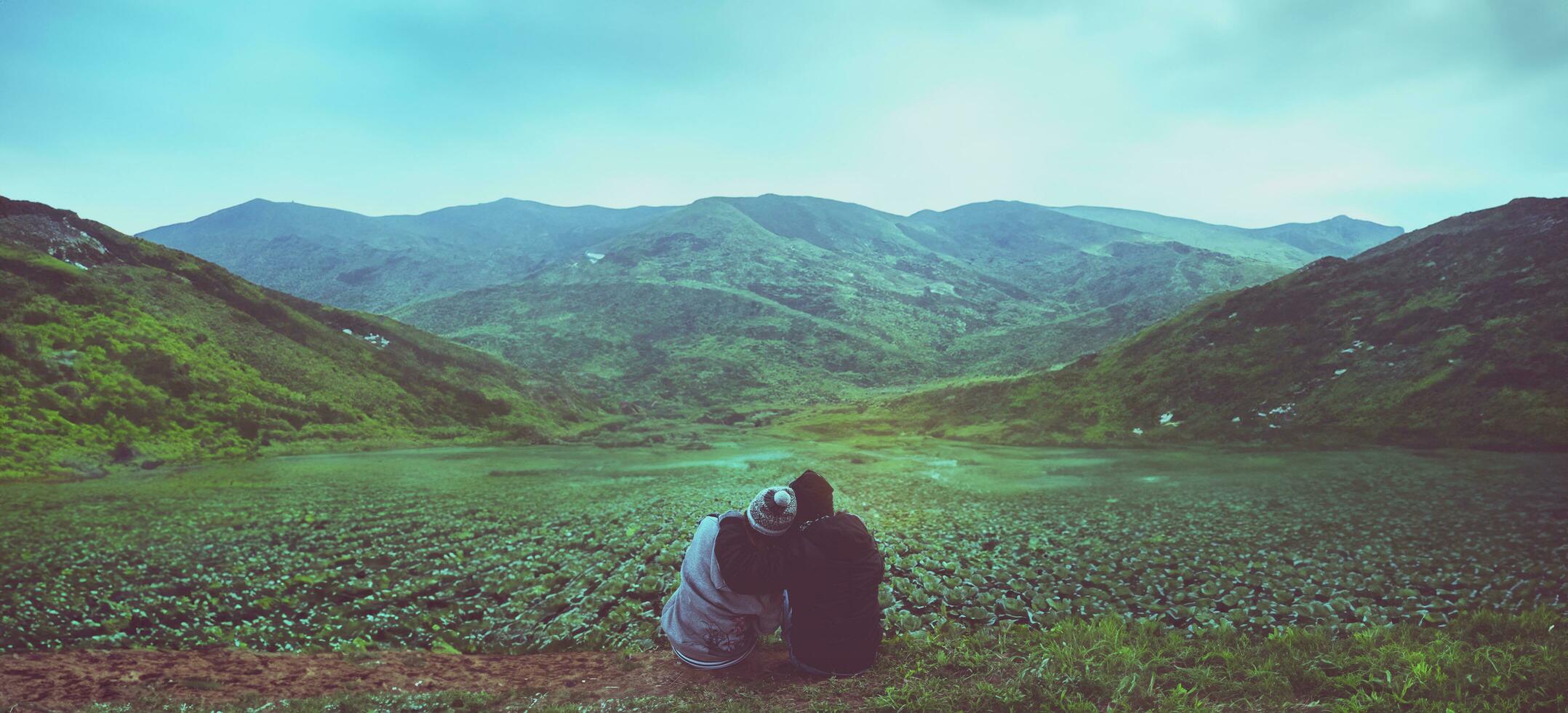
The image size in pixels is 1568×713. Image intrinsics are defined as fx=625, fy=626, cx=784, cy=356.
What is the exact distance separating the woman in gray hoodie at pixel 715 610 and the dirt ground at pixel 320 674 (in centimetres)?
49

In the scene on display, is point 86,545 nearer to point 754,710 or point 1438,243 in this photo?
point 754,710

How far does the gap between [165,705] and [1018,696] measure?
47.6ft

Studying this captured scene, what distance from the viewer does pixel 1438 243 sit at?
96.6 metres

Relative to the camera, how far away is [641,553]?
2520 cm

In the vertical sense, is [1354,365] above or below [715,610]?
above

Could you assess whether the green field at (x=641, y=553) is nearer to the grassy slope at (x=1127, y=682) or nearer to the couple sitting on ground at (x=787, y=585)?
the grassy slope at (x=1127, y=682)

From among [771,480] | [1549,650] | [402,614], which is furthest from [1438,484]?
[402,614]

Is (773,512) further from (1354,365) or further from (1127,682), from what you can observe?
(1354,365)

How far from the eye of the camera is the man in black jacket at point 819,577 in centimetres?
1120

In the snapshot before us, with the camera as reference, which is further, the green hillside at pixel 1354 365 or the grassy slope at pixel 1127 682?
the green hillside at pixel 1354 365

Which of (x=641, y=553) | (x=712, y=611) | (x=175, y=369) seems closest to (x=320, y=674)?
(x=712, y=611)

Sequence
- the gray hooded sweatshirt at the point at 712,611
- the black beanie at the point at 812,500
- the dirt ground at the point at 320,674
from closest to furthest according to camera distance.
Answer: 1. the dirt ground at the point at 320,674
2. the gray hooded sweatshirt at the point at 712,611
3. the black beanie at the point at 812,500

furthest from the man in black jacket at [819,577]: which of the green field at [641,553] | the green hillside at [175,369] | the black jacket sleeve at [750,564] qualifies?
the green hillside at [175,369]

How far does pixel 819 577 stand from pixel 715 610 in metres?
2.21
